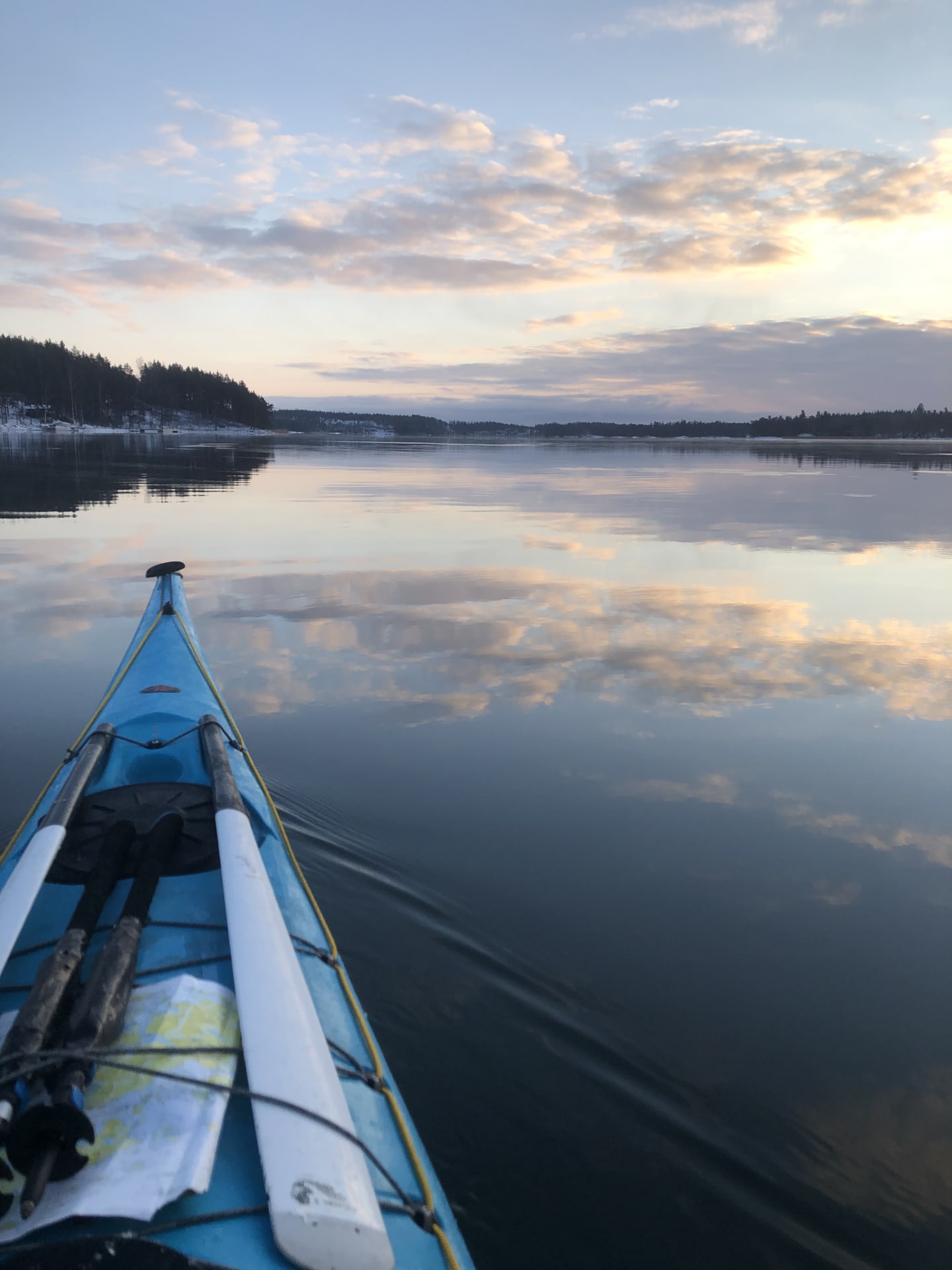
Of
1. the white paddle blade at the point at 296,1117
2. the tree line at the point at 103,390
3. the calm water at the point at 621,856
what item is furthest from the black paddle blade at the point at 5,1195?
the tree line at the point at 103,390

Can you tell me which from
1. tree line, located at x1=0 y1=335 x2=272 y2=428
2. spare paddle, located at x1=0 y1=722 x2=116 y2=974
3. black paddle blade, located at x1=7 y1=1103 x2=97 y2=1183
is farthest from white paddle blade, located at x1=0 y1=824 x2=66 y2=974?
tree line, located at x1=0 y1=335 x2=272 y2=428

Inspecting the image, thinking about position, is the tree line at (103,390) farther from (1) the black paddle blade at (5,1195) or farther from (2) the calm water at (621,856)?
(1) the black paddle blade at (5,1195)

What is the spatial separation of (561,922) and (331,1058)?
74.5 inches

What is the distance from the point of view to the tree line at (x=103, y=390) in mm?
80688

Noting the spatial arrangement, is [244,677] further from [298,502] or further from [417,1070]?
[298,502]

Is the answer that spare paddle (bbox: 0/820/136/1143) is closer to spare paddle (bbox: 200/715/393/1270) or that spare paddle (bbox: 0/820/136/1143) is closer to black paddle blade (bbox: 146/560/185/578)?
spare paddle (bbox: 200/715/393/1270)

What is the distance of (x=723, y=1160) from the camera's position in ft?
8.54

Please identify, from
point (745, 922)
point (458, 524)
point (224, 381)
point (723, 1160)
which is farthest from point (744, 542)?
point (224, 381)

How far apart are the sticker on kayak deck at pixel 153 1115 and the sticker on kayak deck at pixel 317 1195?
22 cm

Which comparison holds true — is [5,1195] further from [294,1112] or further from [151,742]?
[151,742]

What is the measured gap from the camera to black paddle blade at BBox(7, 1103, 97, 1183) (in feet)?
5.33

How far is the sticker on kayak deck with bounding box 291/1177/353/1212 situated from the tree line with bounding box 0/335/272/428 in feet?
302

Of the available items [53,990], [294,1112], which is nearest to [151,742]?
[53,990]

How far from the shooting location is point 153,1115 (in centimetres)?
186
